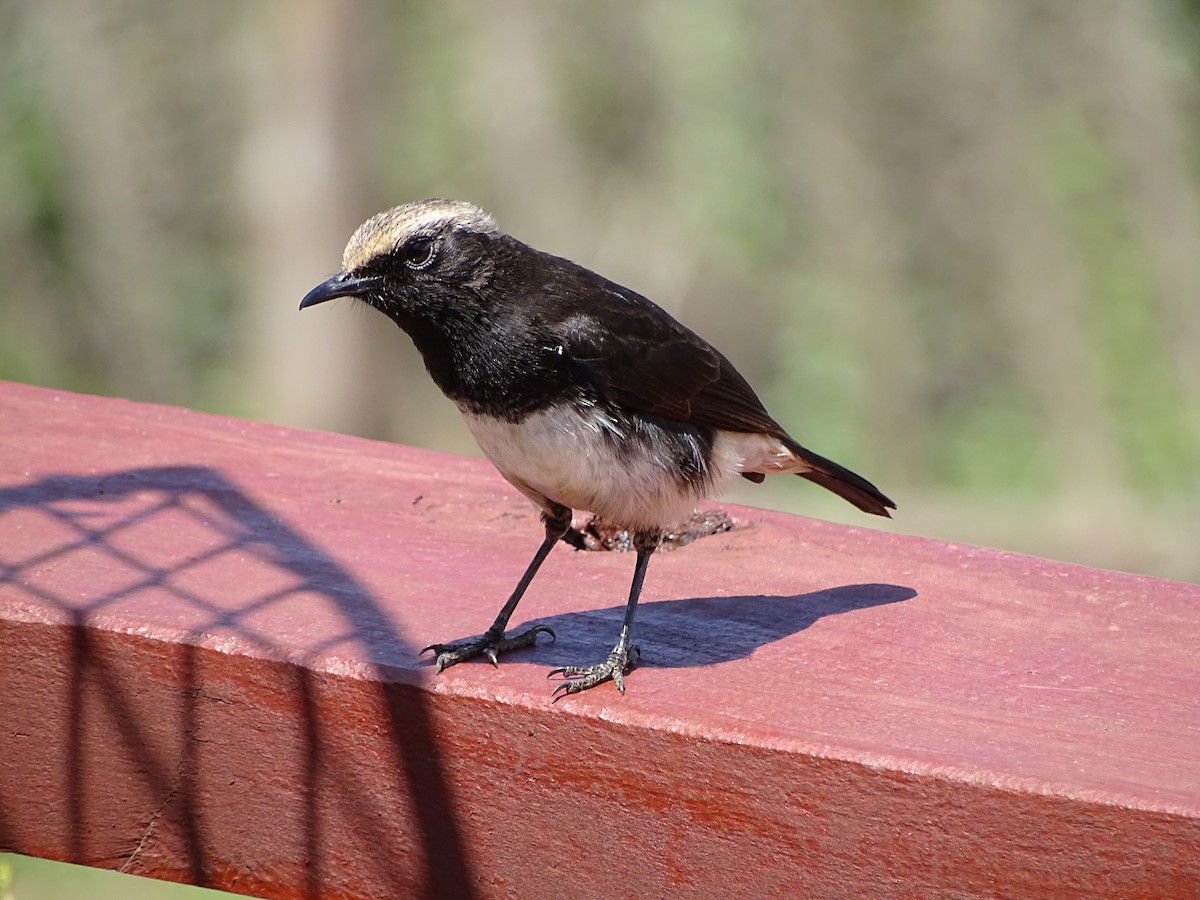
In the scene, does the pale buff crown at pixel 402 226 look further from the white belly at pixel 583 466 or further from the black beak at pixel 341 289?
the white belly at pixel 583 466

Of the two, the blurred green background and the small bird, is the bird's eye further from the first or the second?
the blurred green background

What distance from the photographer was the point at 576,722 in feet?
8.99

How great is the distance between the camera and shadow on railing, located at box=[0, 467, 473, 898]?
2.85 meters

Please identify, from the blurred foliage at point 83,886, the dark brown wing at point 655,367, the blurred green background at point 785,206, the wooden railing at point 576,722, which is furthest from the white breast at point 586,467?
the blurred green background at point 785,206

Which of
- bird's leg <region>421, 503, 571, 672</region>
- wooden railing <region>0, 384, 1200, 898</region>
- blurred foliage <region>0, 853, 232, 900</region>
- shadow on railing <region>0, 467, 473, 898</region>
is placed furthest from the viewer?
blurred foliage <region>0, 853, 232, 900</region>

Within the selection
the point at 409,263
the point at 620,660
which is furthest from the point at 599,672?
the point at 409,263

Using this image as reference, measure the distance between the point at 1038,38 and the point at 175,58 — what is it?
7.59m

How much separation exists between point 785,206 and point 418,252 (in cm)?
858

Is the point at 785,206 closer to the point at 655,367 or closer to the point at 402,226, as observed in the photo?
the point at 655,367

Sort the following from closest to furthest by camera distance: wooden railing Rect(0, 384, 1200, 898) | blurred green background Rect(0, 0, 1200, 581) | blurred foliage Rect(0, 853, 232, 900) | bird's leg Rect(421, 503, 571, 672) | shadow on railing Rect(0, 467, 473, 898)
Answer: wooden railing Rect(0, 384, 1200, 898)
shadow on railing Rect(0, 467, 473, 898)
bird's leg Rect(421, 503, 571, 672)
blurred foliage Rect(0, 853, 232, 900)
blurred green background Rect(0, 0, 1200, 581)

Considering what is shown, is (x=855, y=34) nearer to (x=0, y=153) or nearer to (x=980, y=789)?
(x=0, y=153)

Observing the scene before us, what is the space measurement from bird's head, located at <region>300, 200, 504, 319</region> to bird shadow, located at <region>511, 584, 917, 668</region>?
0.80m

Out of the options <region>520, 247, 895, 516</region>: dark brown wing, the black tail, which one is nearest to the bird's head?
<region>520, 247, 895, 516</region>: dark brown wing

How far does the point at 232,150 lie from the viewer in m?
13.7
